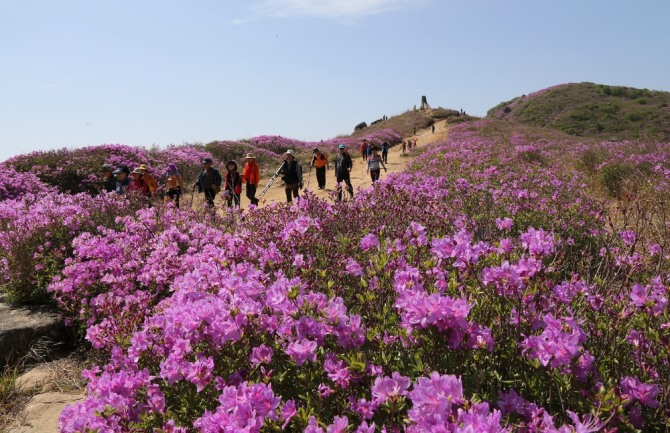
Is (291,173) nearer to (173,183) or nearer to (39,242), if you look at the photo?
(173,183)

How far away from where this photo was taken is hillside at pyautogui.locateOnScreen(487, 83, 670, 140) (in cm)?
5253

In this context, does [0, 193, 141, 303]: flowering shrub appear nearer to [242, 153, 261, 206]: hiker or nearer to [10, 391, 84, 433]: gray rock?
[10, 391, 84, 433]: gray rock

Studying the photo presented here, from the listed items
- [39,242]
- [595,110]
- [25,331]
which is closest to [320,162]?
[39,242]

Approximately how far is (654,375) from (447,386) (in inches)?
60.6

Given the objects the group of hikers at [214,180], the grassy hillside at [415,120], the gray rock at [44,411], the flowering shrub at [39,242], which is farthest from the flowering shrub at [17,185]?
the grassy hillside at [415,120]

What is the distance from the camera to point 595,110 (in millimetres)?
61062

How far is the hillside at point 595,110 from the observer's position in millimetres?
52531

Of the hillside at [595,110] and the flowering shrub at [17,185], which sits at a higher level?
the hillside at [595,110]

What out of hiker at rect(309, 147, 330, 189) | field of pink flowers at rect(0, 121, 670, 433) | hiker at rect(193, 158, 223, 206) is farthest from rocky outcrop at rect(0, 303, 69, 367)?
hiker at rect(309, 147, 330, 189)

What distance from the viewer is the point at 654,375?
7.82 ft

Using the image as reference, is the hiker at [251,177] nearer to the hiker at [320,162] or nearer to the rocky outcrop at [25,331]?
the hiker at [320,162]

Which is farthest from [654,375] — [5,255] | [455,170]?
[455,170]

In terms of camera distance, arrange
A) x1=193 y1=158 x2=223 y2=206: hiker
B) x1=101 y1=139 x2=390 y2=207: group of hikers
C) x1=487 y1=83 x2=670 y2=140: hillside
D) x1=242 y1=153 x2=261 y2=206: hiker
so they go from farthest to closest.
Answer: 1. x1=487 y1=83 x2=670 y2=140: hillside
2. x1=242 y1=153 x2=261 y2=206: hiker
3. x1=193 y1=158 x2=223 y2=206: hiker
4. x1=101 y1=139 x2=390 y2=207: group of hikers

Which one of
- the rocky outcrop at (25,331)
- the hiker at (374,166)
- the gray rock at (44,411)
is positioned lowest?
the gray rock at (44,411)
